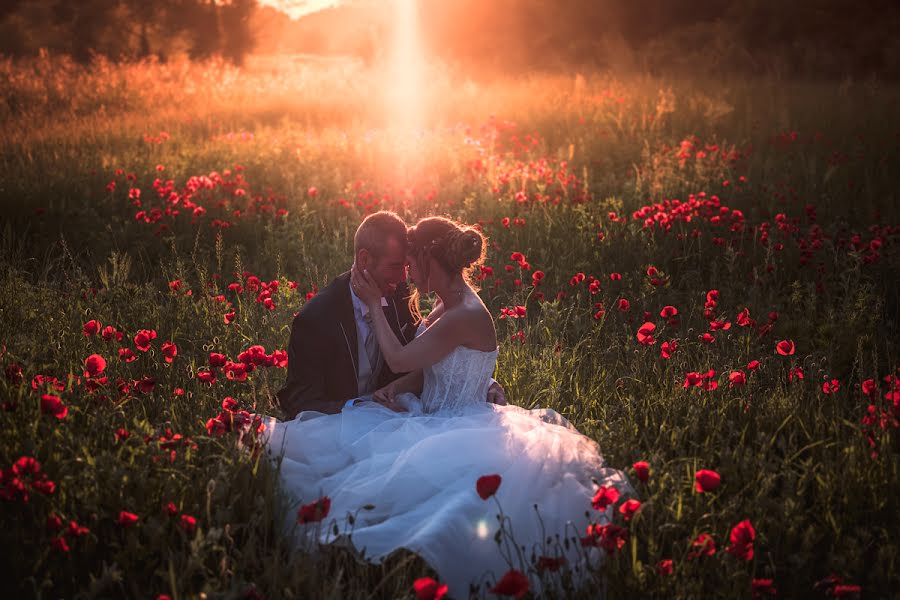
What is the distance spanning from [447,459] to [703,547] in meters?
1.01

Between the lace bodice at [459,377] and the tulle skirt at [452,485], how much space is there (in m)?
0.26

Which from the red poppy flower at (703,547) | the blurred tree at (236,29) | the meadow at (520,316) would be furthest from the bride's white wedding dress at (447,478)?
the blurred tree at (236,29)

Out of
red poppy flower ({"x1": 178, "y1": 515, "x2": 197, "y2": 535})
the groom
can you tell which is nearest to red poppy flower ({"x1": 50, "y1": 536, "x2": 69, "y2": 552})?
red poppy flower ({"x1": 178, "y1": 515, "x2": 197, "y2": 535})

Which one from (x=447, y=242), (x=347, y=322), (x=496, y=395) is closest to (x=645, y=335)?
(x=496, y=395)

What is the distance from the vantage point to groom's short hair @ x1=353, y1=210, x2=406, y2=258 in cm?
361

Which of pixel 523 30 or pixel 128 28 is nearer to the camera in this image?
pixel 128 28

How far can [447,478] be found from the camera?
272 centimetres

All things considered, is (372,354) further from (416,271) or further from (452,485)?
(452,485)

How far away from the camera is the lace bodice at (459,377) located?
3588 millimetres

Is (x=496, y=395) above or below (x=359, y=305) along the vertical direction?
below

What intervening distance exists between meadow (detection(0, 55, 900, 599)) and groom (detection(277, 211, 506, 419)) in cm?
25

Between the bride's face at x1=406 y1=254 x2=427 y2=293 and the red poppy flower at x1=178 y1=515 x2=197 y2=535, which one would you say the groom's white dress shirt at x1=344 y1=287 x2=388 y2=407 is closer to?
the bride's face at x1=406 y1=254 x2=427 y2=293

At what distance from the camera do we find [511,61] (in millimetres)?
24141

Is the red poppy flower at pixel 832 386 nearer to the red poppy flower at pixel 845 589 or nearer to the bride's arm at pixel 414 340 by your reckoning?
the red poppy flower at pixel 845 589
